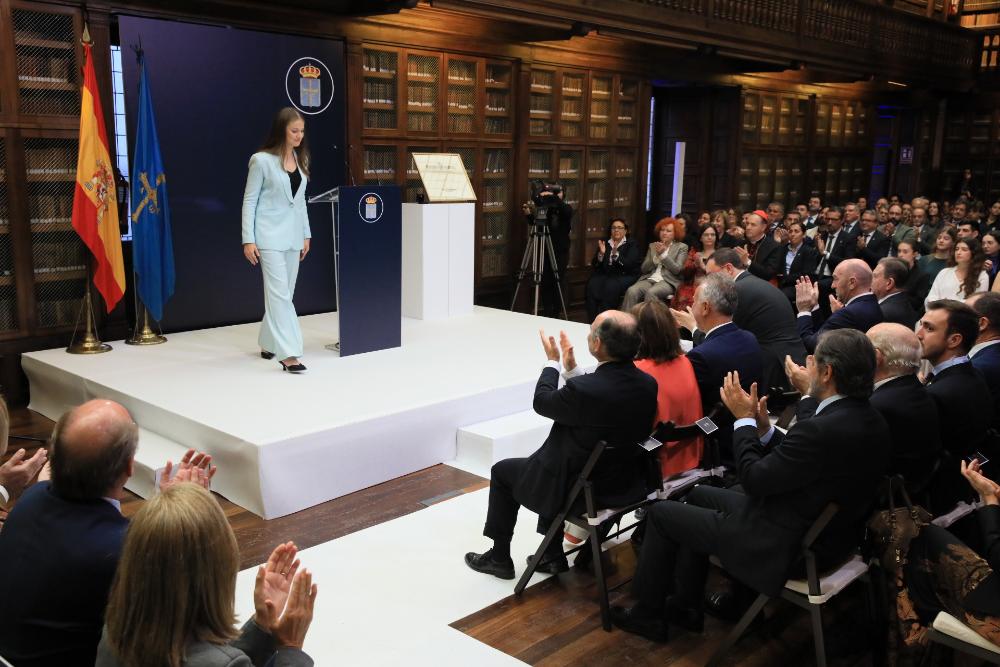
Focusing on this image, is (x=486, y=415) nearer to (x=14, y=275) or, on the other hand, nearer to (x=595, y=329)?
(x=595, y=329)

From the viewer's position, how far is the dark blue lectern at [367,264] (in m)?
5.72

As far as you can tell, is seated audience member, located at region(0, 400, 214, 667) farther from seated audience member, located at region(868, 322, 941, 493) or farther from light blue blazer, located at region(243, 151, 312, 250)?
light blue blazer, located at region(243, 151, 312, 250)

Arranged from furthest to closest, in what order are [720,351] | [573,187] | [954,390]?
1. [573,187]
2. [720,351]
3. [954,390]

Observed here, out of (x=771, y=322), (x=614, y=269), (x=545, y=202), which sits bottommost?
(x=614, y=269)

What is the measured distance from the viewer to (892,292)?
5.25 metres

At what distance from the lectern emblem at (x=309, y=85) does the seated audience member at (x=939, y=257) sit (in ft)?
16.6

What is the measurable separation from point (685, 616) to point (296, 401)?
2.52m

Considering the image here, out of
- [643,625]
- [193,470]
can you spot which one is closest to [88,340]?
[193,470]

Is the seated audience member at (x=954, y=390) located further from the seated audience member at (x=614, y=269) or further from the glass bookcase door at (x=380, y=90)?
the glass bookcase door at (x=380, y=90)

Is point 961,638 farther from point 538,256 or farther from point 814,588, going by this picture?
point 538,256

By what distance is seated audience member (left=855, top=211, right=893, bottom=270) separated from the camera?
27.9ft

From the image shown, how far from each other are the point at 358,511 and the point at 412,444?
0.64 m

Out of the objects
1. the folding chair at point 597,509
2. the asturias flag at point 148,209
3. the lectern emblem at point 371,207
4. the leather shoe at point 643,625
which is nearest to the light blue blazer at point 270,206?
the lectern emblem at point 371,207

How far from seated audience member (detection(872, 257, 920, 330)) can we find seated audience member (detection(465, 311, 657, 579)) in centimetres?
247
